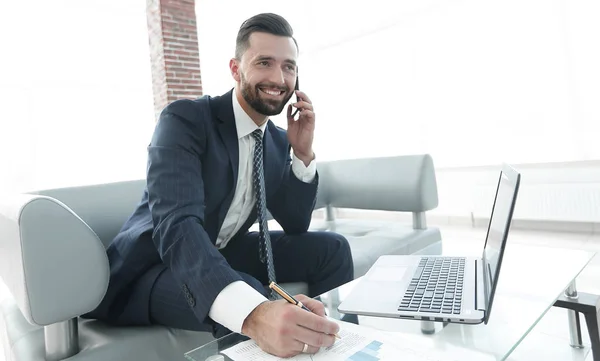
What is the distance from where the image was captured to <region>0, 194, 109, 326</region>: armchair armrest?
0.87 metres

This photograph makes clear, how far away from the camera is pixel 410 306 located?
88cm

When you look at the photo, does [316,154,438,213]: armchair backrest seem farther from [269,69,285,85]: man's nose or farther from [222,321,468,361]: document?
[222,321,468,361]: document

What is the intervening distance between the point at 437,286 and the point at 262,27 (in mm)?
917

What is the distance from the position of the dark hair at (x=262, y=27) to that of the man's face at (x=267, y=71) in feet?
0.05

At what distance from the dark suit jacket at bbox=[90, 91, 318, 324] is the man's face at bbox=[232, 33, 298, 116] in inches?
3.7

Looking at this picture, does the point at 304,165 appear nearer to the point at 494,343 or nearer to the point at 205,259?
the point at 205,259

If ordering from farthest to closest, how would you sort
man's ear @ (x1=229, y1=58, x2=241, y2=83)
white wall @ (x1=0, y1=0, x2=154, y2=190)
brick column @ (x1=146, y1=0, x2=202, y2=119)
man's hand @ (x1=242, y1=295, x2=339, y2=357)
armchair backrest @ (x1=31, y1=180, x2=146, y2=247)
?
white wall @ (x1=0, y1=0, x2=154, y2=190)
brick column @ (x1=146, y1=0, x2=202, y2=119)
armchair backrest @ (x1=31, y1=180, x2=146, y2=247)
man's ear @ (x1=229, y1=58, x2=241, y2=83)
man's hand @ (x1=242, y1=295, x2=339, y2=357)

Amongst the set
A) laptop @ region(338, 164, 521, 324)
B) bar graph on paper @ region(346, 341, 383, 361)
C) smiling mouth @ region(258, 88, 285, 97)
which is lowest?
bar graph on paper @ region(346, 341, 383, 361)

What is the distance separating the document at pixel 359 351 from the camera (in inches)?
26.5

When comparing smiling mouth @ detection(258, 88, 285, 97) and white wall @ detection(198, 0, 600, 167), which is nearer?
smiling mouth @ detection(258, 88, 285, 97)

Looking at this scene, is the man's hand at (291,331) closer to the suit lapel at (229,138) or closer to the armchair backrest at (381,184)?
the suit lapel at (229,138)

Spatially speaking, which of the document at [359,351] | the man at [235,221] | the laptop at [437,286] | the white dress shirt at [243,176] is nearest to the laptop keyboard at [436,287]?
the laptop at [437,286]

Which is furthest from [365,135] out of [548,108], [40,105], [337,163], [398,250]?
[40,105]

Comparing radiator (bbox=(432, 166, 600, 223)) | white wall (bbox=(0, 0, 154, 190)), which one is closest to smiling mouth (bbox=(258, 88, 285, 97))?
radiator (bbox=(432, 166, 600, 223))
